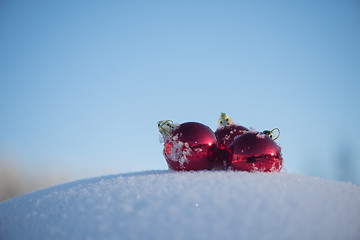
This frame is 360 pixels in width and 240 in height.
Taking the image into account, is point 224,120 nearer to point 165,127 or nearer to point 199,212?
point 165,127

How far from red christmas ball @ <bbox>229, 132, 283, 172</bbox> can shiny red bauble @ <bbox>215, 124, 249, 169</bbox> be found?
7 centimetres

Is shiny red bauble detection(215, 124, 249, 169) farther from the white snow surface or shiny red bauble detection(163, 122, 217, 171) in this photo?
the white snow surface

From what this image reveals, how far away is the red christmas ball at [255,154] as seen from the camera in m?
0.73

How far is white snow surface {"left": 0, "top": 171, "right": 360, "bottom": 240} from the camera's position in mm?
408

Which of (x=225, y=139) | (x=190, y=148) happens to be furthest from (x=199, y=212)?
(x=225, y=139)

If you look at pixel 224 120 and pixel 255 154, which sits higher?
pixel 224 120

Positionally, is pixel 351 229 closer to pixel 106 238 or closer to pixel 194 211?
pixel 194 211

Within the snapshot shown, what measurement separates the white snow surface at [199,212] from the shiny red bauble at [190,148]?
19 cm

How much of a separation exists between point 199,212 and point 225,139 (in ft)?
1.60

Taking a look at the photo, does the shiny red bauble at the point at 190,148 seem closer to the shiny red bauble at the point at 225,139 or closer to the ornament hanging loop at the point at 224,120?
the shiny red bauble at the point at 225,139

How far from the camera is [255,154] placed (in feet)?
2.39

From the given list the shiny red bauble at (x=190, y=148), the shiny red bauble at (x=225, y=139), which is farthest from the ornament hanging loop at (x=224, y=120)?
the shiny red bauble at (x=190, y=148)

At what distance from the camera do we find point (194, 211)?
0.44 metres

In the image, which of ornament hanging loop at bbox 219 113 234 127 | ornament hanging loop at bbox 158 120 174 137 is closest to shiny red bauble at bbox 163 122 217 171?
ornament hanging loop at bbox 158 120 174 137
